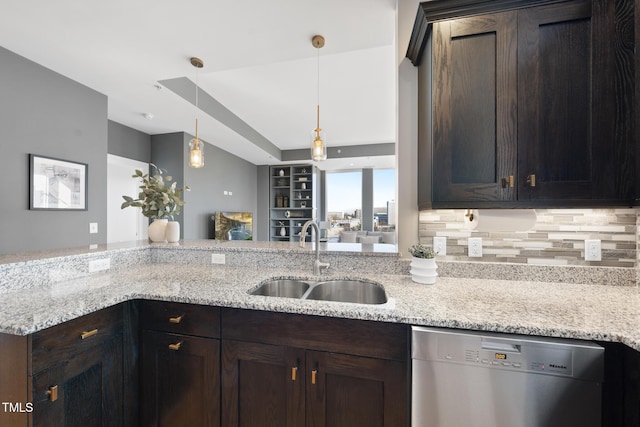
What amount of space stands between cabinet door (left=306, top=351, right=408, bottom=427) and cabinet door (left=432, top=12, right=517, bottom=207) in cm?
82

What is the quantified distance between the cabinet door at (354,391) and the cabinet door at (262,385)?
0.06m

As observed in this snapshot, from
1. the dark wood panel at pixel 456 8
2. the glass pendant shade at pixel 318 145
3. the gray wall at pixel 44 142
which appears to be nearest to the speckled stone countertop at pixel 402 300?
the glass pendant shade at pixel 318 145

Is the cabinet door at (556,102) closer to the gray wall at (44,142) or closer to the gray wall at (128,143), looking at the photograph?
the gray wall at (44,142)

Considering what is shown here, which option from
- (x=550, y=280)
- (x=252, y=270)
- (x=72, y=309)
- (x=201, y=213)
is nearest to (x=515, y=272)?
(x=550, y=280)

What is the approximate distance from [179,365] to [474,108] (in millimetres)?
1842

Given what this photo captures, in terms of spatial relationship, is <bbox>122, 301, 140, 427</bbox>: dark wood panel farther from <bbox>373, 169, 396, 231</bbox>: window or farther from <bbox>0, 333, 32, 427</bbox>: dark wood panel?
<bbox>373, 169, 396, 231</bbox>: window

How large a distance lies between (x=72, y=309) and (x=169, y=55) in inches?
83.6

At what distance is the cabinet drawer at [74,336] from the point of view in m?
0.93

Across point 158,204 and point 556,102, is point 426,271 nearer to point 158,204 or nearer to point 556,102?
point 556,102

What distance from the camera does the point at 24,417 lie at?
0.91 meters

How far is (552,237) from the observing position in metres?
1.44

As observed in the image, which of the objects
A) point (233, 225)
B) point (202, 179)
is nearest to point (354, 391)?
point (202, 179)

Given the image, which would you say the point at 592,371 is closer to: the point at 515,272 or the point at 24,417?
the point at 515,272

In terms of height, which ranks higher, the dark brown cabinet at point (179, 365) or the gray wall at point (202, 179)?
the gray wall at point (202, 179)
